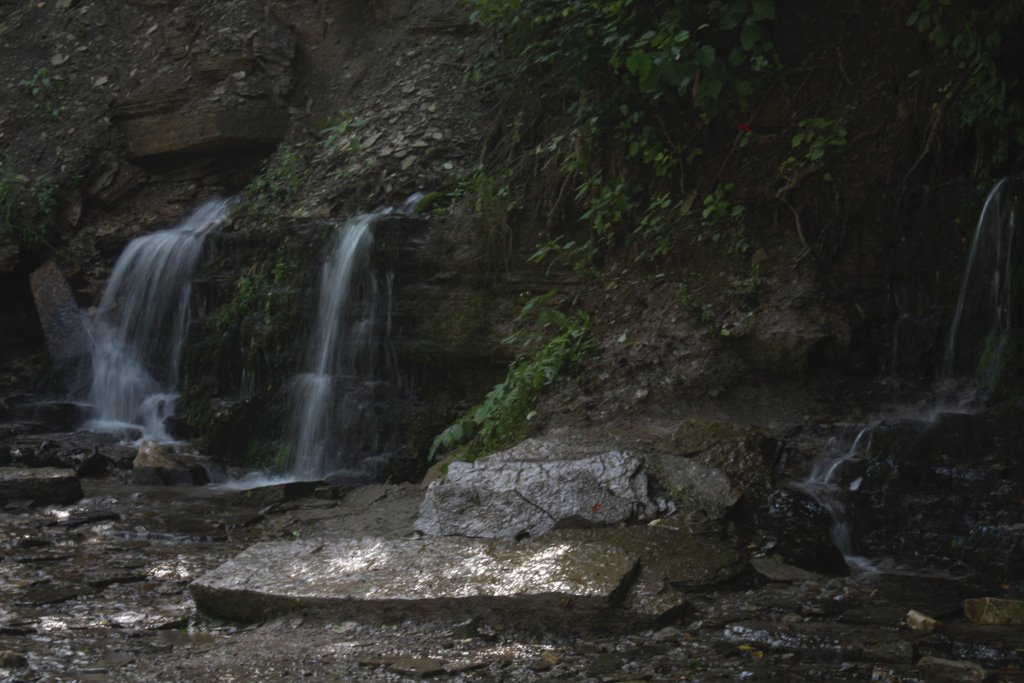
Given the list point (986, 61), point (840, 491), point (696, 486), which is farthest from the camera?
point (986, 61)

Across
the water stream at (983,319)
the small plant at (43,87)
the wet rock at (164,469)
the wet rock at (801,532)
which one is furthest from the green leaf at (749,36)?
the small plant at (43,87)

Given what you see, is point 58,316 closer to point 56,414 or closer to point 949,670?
point 56,414

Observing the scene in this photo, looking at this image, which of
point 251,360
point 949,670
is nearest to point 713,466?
point 949,670

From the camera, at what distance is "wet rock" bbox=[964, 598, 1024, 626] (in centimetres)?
329

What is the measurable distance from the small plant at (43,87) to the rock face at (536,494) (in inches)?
358

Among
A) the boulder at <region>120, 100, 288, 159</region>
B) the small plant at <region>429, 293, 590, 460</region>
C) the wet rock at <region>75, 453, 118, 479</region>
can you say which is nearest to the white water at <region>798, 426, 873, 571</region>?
the small plant at <region>429, 293, 590, 460</region>

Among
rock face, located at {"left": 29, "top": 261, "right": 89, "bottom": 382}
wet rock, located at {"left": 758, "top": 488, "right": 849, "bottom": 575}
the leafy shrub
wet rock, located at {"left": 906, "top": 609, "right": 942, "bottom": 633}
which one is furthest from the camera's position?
rock face, located at {"left": 29, "top": 261, "right": 89, "bottom": 382}

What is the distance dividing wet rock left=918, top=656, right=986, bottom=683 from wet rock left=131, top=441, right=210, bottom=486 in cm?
566

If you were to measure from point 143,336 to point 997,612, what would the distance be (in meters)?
7.83

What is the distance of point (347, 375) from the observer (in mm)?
7621

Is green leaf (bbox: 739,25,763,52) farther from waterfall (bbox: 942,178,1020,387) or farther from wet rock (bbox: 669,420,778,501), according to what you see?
wet rock (bbox: 669,420,778,501)

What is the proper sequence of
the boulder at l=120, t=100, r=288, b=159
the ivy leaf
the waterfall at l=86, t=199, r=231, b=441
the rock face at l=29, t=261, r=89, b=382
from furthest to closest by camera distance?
1. the boulder at l=120, t=100, r=288, b=159
2. the rock face at l=29, t=261, r=89, b=382
3. the waterfall at l=86, t=199, r=231, b=441
4. the ivy leaf

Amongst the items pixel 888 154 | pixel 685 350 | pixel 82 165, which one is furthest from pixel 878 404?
pixel 82 165

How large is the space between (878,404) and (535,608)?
2912 mm
